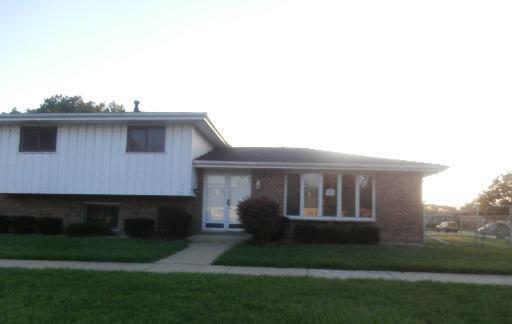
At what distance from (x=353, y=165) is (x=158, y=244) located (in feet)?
23.0

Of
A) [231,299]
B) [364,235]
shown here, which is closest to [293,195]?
[364,235]

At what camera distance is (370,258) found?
11.3 meters

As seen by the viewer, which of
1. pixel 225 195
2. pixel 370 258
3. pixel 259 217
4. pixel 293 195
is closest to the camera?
pixel 370 258

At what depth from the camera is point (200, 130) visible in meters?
17.4

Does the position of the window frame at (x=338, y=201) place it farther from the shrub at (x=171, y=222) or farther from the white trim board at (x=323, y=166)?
the shrub at (x=171, y=222)

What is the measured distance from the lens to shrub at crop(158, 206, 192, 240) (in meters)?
15.1

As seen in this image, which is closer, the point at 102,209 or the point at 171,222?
the point at 171,222

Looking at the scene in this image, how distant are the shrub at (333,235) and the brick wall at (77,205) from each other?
4.50 metres

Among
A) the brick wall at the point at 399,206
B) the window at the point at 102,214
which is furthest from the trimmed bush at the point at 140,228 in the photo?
the brick wall at the point at 399,206

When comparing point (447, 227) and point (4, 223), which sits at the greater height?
point (4, 223)

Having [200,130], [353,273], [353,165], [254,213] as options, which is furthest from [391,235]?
[200,130]

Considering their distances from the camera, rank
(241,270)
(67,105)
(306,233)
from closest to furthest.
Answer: (241,270) < (306,233) < (67,105)

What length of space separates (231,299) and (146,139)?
10.5m

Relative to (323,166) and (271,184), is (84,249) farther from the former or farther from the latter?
(323,166)
